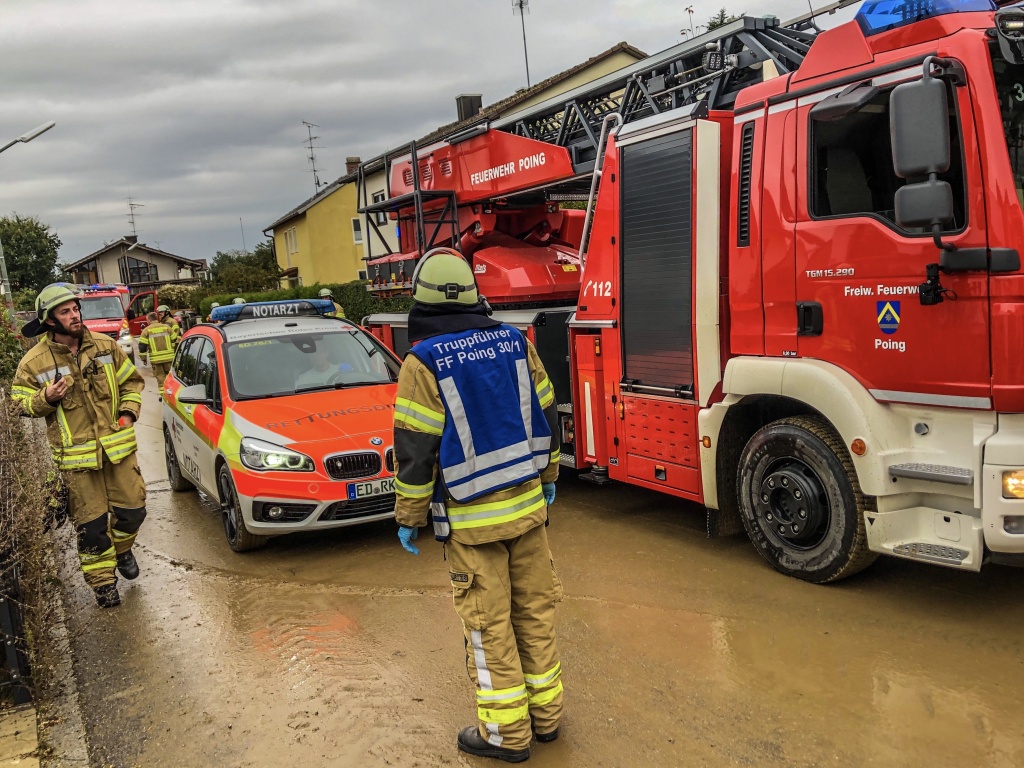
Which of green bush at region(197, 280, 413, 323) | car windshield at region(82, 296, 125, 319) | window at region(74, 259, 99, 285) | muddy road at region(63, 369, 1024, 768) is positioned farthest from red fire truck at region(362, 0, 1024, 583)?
window at region(74, 259, 99, 285)

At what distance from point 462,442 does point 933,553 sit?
2438 mm

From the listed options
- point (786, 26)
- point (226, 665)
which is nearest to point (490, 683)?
point (226, 665)

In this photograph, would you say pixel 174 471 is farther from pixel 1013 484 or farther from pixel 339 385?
pixel 1013 484

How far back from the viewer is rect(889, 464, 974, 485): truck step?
371 cm

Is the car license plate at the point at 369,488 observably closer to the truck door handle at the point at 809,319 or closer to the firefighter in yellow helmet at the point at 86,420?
the firefighter in yellow helmet at the point at 86,420

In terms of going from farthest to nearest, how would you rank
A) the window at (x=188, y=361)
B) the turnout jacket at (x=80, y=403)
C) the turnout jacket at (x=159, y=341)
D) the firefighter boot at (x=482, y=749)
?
the turnout jacket at (x=159, y=341) < the window at (x=188, y=361) < the turnout jacket at (x=80, y=403) < the firefighter boot at (x=482, y=749)

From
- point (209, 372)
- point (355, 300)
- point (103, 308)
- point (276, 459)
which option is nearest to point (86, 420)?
point (276, 459)

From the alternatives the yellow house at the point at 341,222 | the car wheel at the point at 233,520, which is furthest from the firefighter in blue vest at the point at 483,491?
the yellow house at the point at 341,222

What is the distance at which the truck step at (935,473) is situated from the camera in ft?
12.2

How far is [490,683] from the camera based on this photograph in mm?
3064

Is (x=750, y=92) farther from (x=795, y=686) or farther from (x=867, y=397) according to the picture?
(x=795, y=686)

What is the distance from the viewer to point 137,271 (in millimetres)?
69812

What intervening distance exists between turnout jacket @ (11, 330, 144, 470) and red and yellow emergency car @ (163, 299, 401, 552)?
2.84ft

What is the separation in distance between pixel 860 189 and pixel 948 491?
154 cm
